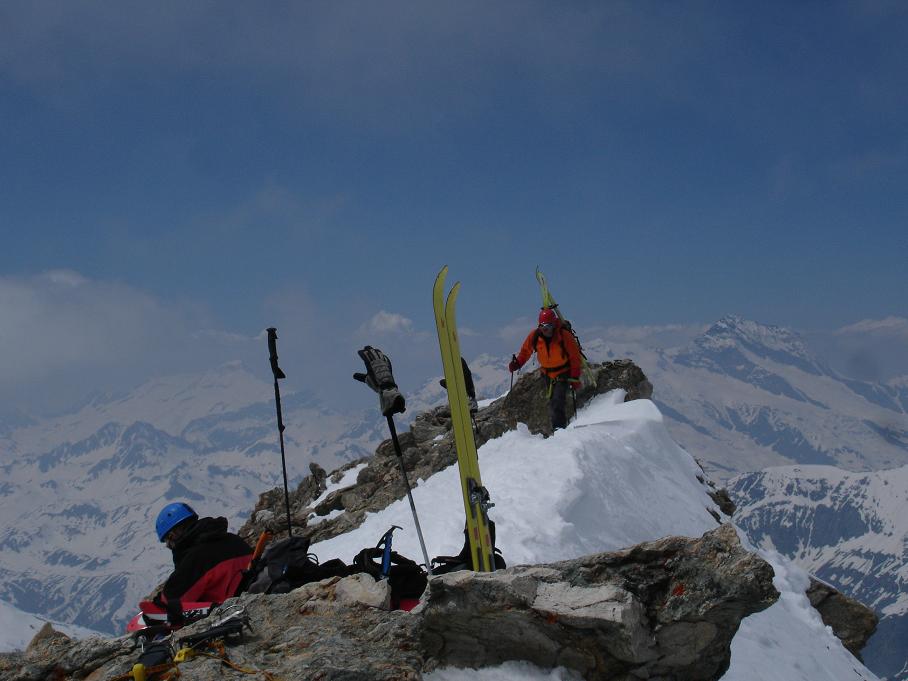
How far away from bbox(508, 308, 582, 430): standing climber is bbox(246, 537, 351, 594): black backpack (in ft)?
39.3

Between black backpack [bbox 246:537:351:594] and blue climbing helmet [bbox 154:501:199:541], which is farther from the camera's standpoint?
blue climbing helmet [bbox 154:501:199:541]

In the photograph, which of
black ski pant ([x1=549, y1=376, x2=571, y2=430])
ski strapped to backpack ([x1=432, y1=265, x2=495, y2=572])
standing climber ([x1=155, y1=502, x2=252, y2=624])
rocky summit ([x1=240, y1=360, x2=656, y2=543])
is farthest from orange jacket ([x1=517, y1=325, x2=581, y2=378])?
standing climber ([x1=155, y1=502, x2=252, y2=624])

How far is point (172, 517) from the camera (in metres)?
8.59

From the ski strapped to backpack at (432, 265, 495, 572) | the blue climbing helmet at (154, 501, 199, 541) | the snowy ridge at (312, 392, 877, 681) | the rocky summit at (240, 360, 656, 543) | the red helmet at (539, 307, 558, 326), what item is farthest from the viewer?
the rocky summit at (240, 360, 656, 543)

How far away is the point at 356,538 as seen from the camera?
18172 mm

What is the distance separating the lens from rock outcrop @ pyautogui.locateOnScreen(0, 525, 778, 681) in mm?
5899

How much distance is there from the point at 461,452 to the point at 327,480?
25.4 m

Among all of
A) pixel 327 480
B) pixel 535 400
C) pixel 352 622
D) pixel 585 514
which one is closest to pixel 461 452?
pixel 352 622

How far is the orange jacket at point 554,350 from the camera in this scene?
64.9 feet

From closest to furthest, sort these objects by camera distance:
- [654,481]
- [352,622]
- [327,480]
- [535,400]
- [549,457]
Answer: [352,622] < [549,457] < [654,481] < [535,400] < [327,480]

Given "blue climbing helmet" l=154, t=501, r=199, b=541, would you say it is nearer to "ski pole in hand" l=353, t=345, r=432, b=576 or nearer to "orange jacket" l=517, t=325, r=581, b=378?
"ski pole in hand" l=353, t=345, r=432, b=576

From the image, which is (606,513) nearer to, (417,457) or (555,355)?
(555,355)

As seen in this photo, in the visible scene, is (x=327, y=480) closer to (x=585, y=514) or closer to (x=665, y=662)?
(x=585, y=514)

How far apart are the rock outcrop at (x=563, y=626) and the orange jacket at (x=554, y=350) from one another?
529 inches
